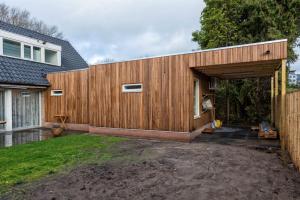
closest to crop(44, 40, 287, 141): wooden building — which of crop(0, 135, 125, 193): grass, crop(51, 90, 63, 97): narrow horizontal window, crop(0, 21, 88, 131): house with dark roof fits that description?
crop(51, 90, 63, 97): narrow horizontal window

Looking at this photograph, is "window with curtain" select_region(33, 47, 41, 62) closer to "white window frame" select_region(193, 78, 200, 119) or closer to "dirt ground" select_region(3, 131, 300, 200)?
"white window frame" select_region(193, 78, 200, 119)

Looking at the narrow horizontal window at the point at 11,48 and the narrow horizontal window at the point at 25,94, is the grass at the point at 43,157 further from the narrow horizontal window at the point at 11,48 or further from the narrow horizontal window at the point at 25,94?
the narrow horizontal window at the point at 11,48

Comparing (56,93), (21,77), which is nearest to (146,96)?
(56,93)

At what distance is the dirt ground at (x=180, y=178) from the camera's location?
11.1ft

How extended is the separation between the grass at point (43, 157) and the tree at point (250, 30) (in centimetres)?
811

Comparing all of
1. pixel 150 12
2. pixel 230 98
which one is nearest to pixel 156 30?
pixel 150 12

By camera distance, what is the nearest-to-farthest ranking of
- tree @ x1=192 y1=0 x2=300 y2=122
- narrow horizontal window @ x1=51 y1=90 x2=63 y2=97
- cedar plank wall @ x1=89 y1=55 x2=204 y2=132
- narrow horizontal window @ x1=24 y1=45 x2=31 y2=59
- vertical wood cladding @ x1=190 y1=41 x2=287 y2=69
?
vertical wood cladding @ x1=190 y1=41 x2=287 y2=69, cedar plank wall @ x1=89 y1=55 x2=204 y2=132, narrow horizontal window @ x1=51 y1=90 x2=63 y2=97, tree @ x1=192 y1=0 x2=300 y2=122, narrow horizontal window @ x1=24 y1=45 x2=31 y2=59

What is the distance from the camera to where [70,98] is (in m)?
11.1

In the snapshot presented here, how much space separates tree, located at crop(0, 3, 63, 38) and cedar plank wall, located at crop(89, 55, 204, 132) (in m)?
16.7

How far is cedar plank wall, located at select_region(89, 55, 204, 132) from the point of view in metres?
7.54

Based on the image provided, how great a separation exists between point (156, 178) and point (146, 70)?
Result: 191 inches

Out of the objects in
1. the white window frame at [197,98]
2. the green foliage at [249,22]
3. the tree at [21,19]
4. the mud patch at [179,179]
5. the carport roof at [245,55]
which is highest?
the tree at [21,19]

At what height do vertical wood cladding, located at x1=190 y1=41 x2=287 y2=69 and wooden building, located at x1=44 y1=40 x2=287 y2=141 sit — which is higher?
vertical wood cladding, located at x1=190 y1=41 x2=287 y2=69

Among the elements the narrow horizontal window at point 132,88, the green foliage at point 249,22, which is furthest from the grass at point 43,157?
the green foliage at point 249,22
